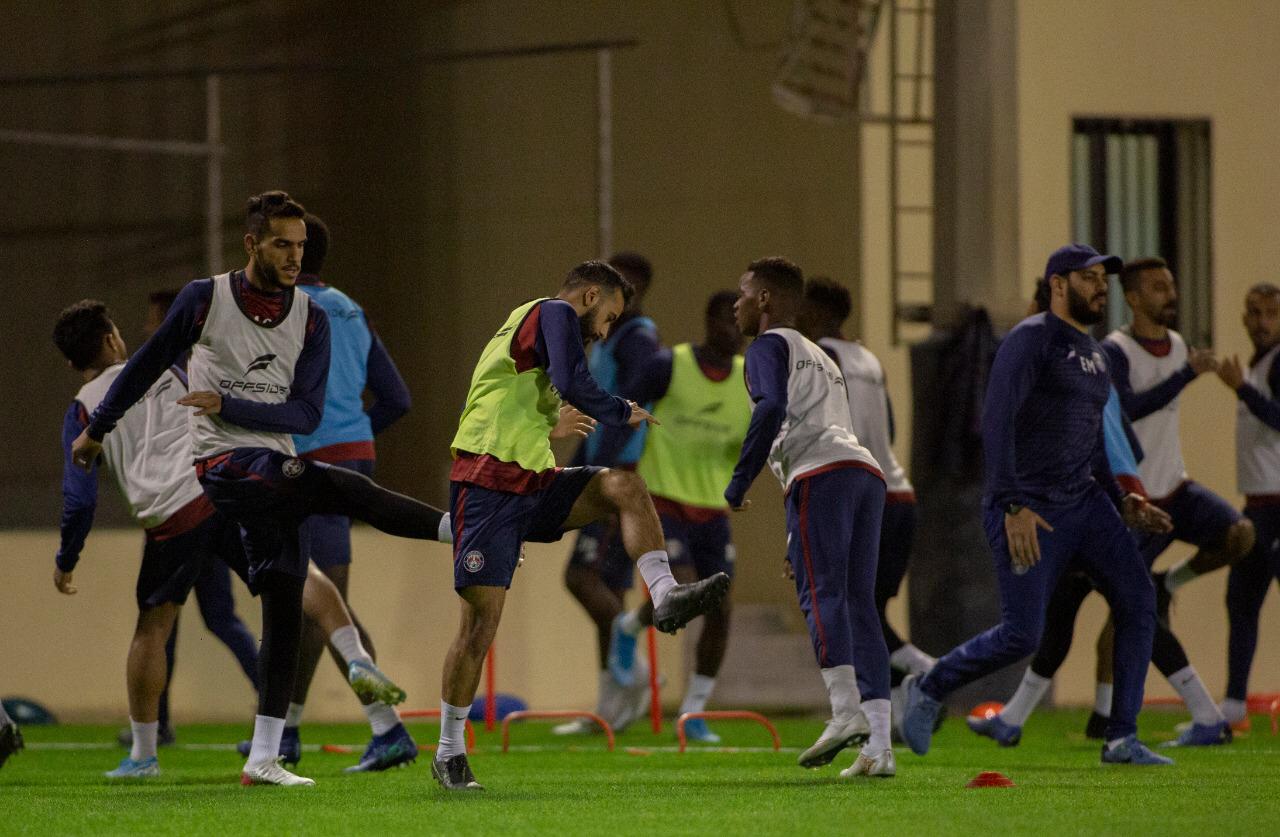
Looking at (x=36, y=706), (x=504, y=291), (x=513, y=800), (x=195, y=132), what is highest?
(x=195, y=132)

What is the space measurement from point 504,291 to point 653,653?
4581mm

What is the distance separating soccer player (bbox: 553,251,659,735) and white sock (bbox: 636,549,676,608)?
3.70 meters

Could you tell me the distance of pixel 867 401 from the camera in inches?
380

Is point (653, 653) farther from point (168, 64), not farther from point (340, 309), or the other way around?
point (168, 64)

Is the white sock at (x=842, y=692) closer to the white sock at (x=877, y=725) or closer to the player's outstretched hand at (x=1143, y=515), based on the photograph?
the white sock at (x=877, y=725)

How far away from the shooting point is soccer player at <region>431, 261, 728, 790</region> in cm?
690

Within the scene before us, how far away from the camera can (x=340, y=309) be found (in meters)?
8.91

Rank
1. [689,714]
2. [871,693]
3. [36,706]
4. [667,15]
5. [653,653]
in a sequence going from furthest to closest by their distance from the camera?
[667,15] → [36,706] → [653,653] → [689,714] → [871,693]

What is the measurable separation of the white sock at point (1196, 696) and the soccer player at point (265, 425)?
3.72 metres

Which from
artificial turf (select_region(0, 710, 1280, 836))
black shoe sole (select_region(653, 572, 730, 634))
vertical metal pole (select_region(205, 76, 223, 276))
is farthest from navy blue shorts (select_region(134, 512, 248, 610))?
vertical metal pole (select_region(205, 76, 223, 276))

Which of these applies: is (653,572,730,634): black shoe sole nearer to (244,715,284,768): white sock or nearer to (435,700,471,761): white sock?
(435,700,471,761): white sock

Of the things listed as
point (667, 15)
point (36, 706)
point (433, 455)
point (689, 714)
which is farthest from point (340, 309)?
point (667, 15)

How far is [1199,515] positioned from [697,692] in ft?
8.50

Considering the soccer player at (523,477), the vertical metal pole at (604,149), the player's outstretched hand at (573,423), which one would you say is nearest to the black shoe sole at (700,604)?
the soccer player at (523,477)
